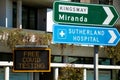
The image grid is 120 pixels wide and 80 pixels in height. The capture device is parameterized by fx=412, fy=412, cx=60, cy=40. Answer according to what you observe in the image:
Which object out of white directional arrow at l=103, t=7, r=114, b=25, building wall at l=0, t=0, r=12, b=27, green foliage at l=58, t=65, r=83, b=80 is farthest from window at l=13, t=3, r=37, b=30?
white directional arrow at l=103, t=7, r=114, b=25

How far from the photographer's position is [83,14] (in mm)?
8469

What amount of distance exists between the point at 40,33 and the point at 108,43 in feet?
52.6

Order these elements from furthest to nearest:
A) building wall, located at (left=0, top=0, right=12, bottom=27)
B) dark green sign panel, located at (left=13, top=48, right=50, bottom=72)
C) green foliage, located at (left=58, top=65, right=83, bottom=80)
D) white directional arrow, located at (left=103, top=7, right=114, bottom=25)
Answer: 1. building wall, located at (left=0, top=0, right=12, bottom=27)
2. green foliage, located at (left=58, top=65, right=83, bottom=80)
3. dark green sign panel, located at (left=13, top=48, right=50, bottom=72)
4. white directional arrow, located at (left=103, top=7, right=114, bottom=25)

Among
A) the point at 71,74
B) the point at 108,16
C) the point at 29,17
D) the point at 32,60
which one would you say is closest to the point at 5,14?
the point at 29,17

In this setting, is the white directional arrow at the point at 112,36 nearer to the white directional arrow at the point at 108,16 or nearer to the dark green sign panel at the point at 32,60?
the white directional arrow at the point at 108,16

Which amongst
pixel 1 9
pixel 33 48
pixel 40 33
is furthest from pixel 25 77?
pixel 33 48

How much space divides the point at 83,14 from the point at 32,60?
1.68 metres

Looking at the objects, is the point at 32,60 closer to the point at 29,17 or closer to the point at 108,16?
the point at 108,16

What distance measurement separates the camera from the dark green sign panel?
9281 millimetres

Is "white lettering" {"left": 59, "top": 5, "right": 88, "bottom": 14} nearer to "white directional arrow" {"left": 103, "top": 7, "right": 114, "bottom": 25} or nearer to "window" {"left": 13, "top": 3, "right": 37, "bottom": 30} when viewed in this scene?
"white directional arrow" {"left": 103, "top": 7, "right": 114, "bottom": 25}

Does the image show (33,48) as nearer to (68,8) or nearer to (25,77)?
(68,8)

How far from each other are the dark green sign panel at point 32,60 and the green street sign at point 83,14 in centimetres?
127

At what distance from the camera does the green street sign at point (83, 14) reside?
830 cm

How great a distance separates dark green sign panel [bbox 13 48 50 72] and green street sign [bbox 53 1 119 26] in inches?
49.8
